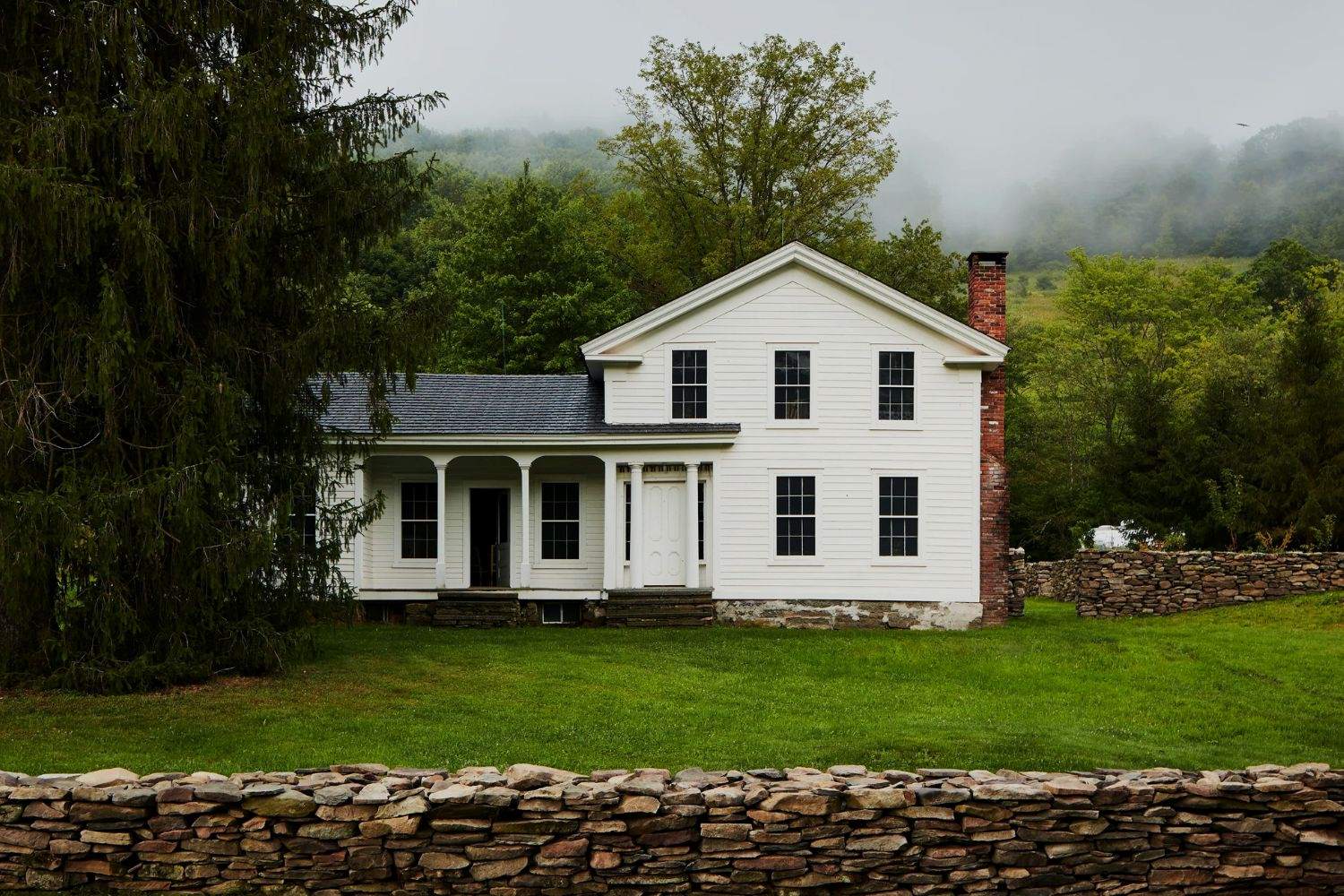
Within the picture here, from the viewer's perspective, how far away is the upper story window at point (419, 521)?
25.6m

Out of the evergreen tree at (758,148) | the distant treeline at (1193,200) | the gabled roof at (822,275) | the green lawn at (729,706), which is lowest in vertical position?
the green lawn at (729,706)

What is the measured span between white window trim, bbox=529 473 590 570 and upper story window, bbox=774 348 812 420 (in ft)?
14.3

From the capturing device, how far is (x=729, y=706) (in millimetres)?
15250

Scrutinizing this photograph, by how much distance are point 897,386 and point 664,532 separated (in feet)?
17.7

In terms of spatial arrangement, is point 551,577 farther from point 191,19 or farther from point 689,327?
point 191,19

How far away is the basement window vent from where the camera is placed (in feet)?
83.2

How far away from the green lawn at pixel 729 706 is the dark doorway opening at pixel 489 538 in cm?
383

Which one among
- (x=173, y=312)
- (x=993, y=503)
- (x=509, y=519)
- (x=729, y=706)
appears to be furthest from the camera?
(x=509, y=519)

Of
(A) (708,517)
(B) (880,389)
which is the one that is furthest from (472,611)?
(B) (880,389)

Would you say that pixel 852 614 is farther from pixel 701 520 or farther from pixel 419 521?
pixel 419 521

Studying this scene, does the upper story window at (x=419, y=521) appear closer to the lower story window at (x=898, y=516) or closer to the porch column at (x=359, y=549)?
the porch column at (x=359, y=549)

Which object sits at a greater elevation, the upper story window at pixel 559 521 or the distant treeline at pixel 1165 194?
the distant treeline at pixel 1165 194

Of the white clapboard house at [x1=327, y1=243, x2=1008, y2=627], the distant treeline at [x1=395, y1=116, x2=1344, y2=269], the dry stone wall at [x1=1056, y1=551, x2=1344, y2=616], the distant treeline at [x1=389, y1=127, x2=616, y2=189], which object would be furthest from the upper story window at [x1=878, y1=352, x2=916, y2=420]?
the distant treeline at [x1=395, y1=116, x2=1344, y2=269]

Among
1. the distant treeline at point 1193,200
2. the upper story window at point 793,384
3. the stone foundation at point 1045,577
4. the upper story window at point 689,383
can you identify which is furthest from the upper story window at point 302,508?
the distant treeline at point 1193,200
